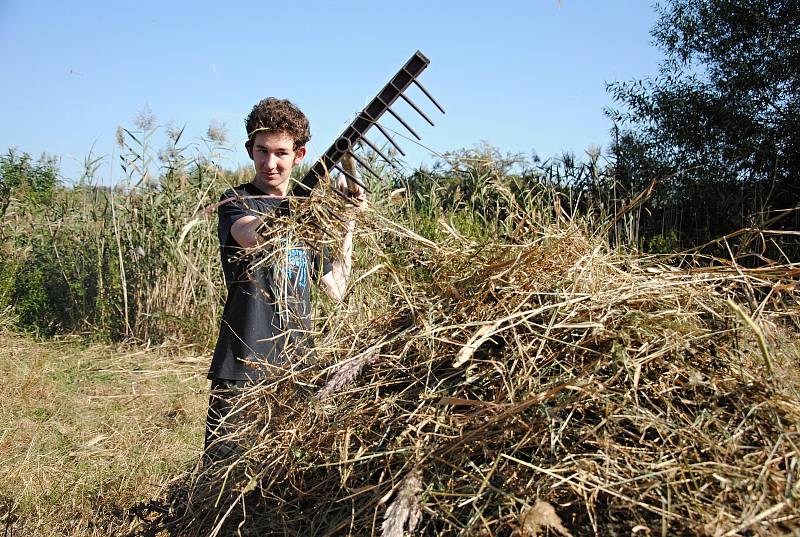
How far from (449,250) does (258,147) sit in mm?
1223

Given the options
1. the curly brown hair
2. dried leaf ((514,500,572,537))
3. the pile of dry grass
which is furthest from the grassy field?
dried leaf ((514,500,572,537))

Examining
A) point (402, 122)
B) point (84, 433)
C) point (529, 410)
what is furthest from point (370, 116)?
point (84, 433)

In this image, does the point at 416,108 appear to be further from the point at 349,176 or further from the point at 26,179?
the point at 26,179

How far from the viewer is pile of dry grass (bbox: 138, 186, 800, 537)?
121cm

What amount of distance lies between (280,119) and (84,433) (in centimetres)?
289

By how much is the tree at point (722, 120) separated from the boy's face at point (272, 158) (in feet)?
18.7

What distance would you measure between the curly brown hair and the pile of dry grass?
0.98 metres

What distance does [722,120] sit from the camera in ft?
28.5

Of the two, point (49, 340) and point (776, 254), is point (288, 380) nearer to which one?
point (776, 254)

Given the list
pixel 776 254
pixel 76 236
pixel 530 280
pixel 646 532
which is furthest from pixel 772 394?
pixel 76 236

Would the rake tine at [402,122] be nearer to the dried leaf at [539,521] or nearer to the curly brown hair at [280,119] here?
the curly brown hair at [280,119]

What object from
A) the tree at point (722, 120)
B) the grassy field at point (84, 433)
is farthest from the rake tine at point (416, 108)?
the tree at point (722, 120)

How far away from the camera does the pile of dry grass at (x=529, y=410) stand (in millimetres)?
1210

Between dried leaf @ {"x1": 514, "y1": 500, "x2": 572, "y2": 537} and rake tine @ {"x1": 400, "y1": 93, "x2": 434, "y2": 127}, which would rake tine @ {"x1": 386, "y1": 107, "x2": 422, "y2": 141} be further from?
dried leaf @ {"x1": 514, "y1": 500, "x2": 572, "y2": 537}
